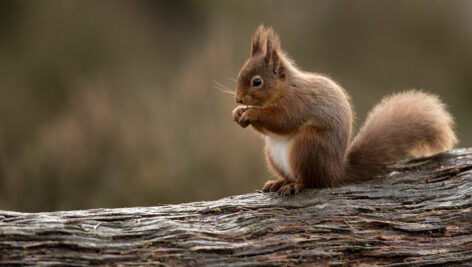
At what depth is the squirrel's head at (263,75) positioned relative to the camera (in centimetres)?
271

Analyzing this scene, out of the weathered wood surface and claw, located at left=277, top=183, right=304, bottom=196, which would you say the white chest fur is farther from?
the weathered wood surface

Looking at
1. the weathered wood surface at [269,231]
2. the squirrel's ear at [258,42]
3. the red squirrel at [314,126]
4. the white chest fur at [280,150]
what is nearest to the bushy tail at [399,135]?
the red squirrel at [314,126]

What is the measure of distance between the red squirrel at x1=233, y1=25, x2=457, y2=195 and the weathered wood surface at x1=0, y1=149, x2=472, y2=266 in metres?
0.18

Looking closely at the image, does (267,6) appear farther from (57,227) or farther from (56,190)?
(57,227)

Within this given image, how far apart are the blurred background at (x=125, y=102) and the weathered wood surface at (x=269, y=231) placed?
162 cm

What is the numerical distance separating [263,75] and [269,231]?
0.87 m

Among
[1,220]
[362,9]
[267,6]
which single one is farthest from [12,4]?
[362,9]

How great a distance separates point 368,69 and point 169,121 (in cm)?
244

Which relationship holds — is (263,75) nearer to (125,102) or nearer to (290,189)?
(290,189)

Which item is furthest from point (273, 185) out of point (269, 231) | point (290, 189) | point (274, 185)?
point (269, 231)

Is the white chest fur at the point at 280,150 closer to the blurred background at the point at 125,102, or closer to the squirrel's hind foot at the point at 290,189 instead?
the squirrel's hind foot at the point at 290,189

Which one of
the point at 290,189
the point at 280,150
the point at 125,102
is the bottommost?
the point at 290,189

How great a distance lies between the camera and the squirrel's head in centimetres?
271

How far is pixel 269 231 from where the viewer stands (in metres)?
2.34
